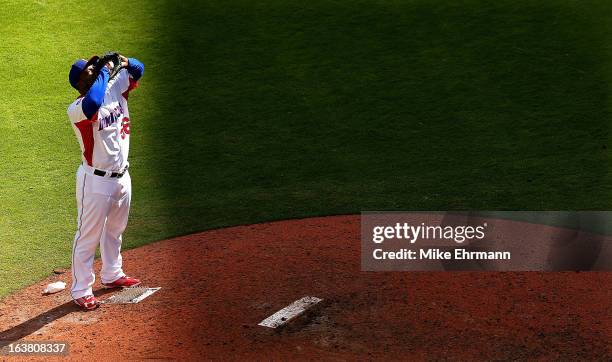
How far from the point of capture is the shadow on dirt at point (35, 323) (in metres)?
5.99

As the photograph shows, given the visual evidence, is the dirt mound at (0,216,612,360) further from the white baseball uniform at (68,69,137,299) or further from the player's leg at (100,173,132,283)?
the white baseball uniform at (68,69,137,299)

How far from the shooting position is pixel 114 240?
6.73 meters

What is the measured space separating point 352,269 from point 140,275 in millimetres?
1569

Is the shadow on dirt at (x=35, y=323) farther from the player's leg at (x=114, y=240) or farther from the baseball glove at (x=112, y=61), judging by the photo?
the baseball glove at (x=112, y=61)

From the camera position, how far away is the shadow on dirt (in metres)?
5.99

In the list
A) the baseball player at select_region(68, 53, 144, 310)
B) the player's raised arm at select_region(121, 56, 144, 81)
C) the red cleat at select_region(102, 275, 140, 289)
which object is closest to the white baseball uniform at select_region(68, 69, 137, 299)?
the baseball player at select_region(68, 53, 144, 310)

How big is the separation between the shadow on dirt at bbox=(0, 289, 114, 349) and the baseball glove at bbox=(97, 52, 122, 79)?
160 centimetres

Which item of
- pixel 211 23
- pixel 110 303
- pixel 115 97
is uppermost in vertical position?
pixel 211 23

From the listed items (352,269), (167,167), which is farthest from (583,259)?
(167,167)

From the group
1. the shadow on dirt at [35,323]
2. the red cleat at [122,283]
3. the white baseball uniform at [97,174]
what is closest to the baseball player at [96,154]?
the white baseball uniform at [97,174]

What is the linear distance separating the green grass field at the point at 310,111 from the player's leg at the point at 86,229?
77 centimetres

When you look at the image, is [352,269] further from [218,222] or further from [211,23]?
[211,23]

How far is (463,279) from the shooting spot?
22.1ft

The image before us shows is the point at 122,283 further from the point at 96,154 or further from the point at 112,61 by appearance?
the point at 112,61
